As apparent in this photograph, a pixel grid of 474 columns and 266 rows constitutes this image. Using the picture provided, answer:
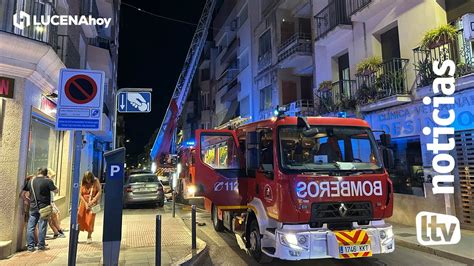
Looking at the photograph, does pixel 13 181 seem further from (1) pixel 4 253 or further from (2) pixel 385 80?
(2) pixel 385 80

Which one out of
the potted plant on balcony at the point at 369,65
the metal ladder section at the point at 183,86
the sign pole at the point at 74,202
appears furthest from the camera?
the metal ladder section at the point at 183,86

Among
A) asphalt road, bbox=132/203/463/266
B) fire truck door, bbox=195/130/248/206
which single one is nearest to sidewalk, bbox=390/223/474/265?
asphalt road, bbox=132/203/463/266

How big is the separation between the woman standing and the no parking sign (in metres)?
4.43

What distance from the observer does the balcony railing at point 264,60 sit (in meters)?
22.6

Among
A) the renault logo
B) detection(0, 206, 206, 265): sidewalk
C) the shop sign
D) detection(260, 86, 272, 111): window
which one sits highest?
detection(260, 86, 272, 111): window

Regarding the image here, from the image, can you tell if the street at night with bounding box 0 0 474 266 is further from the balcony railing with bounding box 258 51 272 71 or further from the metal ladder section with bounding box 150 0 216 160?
the metal ladder section with bounding box 150 0 216 160

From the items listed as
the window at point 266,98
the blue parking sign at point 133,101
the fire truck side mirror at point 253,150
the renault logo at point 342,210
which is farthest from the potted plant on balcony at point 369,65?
the window at point 266,98

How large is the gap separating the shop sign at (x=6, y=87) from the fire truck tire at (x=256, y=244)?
573 cm

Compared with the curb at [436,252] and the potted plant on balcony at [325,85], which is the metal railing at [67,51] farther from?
the curb at [436,252]

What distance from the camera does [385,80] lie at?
12.7m

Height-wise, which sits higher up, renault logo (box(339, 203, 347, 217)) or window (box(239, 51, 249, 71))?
window (box(239, 51, 249, 71))

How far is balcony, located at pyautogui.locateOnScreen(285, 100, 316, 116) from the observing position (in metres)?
17.9

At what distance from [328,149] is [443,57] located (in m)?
5.96

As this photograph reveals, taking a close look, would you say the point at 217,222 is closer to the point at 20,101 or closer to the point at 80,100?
the point at 20,101
